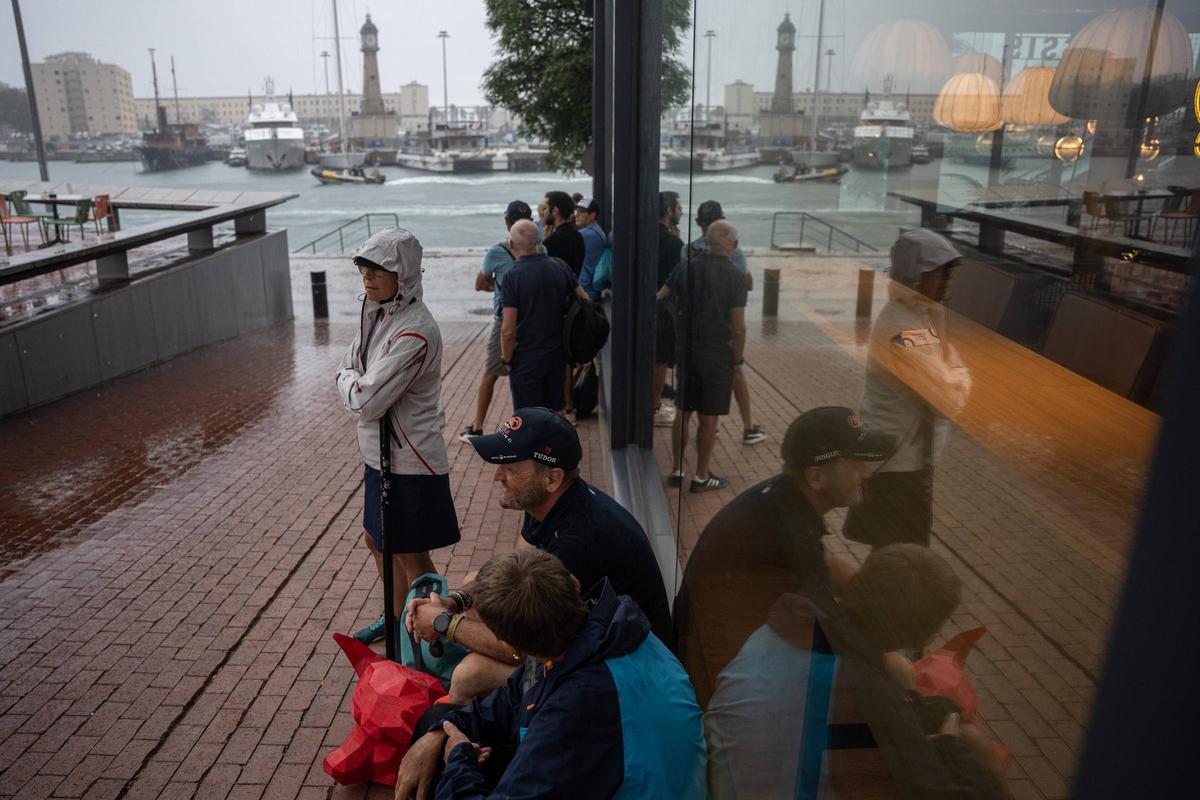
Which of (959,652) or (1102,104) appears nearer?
(1102,104)

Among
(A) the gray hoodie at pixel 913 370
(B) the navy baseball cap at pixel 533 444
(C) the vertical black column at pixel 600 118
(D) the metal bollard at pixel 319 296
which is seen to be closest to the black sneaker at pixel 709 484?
(B) the navy baseball cap at pixel 533 444

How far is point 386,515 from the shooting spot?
13.1ft

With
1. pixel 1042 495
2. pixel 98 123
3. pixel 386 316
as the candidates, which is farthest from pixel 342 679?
pixel 98 123

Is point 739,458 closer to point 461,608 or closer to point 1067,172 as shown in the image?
point 461,608

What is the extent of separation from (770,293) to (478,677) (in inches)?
69.6

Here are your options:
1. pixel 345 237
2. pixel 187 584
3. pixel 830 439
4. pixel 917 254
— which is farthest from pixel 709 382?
pixel 345 237

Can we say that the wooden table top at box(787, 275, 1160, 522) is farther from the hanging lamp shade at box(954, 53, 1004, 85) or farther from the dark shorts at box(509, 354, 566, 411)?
the dark shorts at box(509, 354, 566, 411)

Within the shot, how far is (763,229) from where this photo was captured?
94.5 inches

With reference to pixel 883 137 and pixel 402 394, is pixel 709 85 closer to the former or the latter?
pixel 402 394

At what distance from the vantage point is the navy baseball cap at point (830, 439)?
4.83 ft

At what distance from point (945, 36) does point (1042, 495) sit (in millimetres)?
639

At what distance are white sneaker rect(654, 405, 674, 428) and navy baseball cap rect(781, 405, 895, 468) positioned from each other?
307 cm

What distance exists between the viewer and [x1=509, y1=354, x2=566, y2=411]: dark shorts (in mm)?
6531

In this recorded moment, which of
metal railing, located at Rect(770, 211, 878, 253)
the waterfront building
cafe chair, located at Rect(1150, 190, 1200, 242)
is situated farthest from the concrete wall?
the waterfront building
